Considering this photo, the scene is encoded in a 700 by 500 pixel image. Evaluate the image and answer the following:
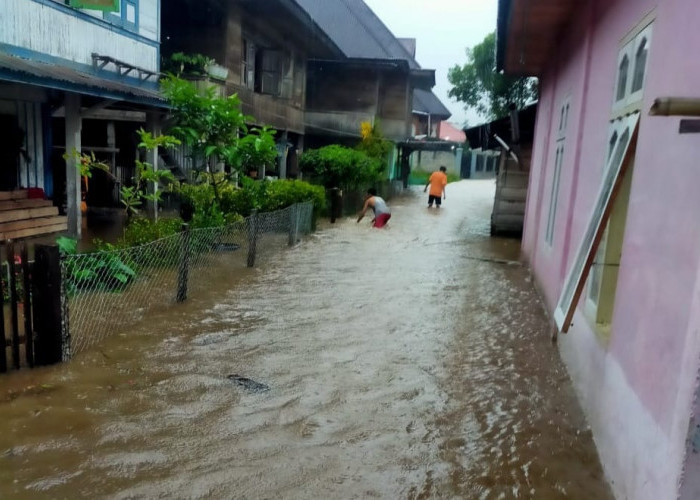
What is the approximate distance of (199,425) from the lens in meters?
4.26

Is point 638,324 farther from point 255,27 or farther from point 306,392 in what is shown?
point 255,27

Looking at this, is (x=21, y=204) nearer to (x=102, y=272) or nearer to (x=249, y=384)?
(x=102, y=272)

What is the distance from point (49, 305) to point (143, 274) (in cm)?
273

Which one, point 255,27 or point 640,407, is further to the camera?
point 255,27

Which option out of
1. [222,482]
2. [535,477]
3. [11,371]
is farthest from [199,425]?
[535,477]

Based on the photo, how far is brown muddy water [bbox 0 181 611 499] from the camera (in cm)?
362

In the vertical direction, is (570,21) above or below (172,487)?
above

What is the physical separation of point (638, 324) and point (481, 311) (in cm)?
480

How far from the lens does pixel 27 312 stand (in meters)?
4.72

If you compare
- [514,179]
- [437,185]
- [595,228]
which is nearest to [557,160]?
[595,228]

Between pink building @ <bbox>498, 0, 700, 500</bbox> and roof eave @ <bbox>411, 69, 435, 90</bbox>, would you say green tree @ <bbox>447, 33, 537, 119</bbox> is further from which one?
pink building @ <bbox>498, 0, 700, 500</bbox>

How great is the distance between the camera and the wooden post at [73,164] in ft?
33.1

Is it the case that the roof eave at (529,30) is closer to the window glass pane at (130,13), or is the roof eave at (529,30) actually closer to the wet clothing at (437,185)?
the window glass pane at (130,13)

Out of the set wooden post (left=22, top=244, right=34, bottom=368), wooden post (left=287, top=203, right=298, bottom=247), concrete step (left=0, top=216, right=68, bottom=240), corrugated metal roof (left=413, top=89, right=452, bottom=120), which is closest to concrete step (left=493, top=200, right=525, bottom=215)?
wooden post (left=287, top=203, right=298, bottom=247)
